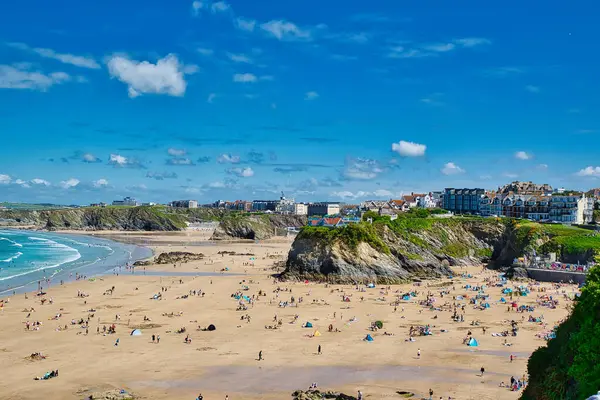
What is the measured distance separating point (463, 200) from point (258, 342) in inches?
4651

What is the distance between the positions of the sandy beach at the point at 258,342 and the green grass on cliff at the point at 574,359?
760 centimetres

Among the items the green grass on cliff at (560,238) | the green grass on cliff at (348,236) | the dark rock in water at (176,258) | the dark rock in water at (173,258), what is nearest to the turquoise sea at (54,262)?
the dark rock in water at (173,258)

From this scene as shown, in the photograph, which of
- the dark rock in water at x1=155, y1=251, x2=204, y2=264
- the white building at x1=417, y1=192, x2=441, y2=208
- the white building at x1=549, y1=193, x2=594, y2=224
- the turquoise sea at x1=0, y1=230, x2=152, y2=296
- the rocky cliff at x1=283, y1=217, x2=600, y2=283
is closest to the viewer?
the turquoise sea at x1=0, y1=230, x2=152, y2=296

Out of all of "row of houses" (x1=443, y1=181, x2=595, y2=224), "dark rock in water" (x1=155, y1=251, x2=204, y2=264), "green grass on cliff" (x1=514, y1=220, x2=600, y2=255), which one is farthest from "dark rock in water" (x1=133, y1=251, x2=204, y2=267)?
"row of houses" (x1=443, y1=181, x2=595, y2=224)

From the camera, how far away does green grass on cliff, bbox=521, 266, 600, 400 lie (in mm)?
12919

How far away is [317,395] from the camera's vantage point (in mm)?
22938

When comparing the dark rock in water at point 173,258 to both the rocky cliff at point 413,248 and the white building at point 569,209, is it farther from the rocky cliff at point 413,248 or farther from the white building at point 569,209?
the white building at point 569,209

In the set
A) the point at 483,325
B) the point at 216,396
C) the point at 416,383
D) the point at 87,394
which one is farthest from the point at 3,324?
the point at 483,325

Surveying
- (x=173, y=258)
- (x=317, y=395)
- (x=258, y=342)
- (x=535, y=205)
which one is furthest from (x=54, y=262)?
(x=535, y=205)

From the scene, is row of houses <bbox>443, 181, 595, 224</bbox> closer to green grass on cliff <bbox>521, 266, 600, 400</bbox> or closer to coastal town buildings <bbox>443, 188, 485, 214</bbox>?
coastal town buildings <bbox>443, 188, 485, 214</bbox>

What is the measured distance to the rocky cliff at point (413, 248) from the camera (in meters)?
59.3

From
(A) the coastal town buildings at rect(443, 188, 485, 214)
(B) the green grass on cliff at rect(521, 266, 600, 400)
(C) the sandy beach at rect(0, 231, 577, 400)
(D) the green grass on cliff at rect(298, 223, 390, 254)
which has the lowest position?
(C) the sandy beach at rect(0, 231, 577, 400)

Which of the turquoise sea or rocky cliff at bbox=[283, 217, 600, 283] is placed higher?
rocky cliff at bbox=[283, 217, 600, 283]

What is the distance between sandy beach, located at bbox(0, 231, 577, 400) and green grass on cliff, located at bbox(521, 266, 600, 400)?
760 centimetres
